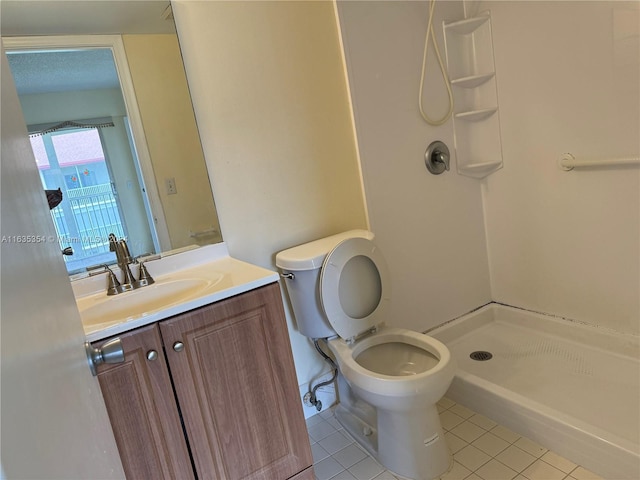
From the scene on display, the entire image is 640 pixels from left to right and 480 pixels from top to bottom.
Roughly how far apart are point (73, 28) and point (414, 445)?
1894 millimetres

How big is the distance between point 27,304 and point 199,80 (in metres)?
1.36

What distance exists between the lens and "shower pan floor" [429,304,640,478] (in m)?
1.56

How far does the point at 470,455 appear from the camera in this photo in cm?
166

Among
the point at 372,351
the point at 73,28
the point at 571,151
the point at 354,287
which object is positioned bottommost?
the point at 372,351

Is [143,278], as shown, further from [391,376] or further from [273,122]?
[391,376]

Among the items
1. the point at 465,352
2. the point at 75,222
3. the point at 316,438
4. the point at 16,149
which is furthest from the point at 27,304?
the point at 465,352

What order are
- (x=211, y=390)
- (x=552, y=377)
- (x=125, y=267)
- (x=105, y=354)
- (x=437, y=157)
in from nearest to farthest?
(x=105, y=354) → (x=211, y=390) → (x=125, y=267) → (x=552, y=377) → (x=437, y=157)

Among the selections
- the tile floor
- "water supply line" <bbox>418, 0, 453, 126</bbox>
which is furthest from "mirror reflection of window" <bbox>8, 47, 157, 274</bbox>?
"water supply line" <bbox>418, 0, 453, 126</bbox>

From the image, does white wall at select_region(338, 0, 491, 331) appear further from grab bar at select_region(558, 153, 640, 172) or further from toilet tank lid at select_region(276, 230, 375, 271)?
grab bar at select_region(558, 153, 640, 172)

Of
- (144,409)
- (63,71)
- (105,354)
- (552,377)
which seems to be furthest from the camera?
(552,377)

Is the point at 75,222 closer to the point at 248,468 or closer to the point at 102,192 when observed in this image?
the point at 102,192

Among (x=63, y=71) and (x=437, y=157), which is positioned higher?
(x=63, y=71)

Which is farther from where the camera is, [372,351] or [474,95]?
[474,95]

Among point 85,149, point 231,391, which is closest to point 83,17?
point 85,149
